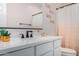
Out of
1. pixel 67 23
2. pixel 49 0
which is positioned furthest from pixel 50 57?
pixel 49 0

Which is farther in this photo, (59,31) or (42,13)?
(42,13)

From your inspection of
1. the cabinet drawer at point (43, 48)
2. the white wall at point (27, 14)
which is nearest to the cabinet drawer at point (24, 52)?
the cabinet drawer at point (43, 48)

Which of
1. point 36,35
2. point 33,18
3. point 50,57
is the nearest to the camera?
point 50,57

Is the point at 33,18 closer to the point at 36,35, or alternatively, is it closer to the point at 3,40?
the point at 36,35

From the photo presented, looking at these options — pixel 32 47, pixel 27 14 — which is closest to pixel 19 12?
pixel 27 14

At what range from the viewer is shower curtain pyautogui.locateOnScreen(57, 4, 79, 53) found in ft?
5.57

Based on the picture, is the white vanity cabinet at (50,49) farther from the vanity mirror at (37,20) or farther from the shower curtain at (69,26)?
the vanity mirror at (37,20)

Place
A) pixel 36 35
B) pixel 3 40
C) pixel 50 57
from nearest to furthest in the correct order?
1. pixel 3 40
2. pixel 50 57
3. pixel 36 35

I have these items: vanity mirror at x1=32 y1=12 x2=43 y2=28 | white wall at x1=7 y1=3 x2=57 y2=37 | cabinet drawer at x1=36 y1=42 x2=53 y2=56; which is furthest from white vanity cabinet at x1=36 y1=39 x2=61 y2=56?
vanity mirror at x1=32 y1=12 x2=43 y2=28

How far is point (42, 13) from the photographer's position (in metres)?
1.90

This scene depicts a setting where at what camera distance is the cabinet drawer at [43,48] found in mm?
1573

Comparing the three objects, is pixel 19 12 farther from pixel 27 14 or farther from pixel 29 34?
pixel 29 34

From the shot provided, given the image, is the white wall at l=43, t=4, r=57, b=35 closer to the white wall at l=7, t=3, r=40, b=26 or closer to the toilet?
the white wall at l=7, t=3, r=40, b=26

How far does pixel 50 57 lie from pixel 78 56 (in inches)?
13.9
